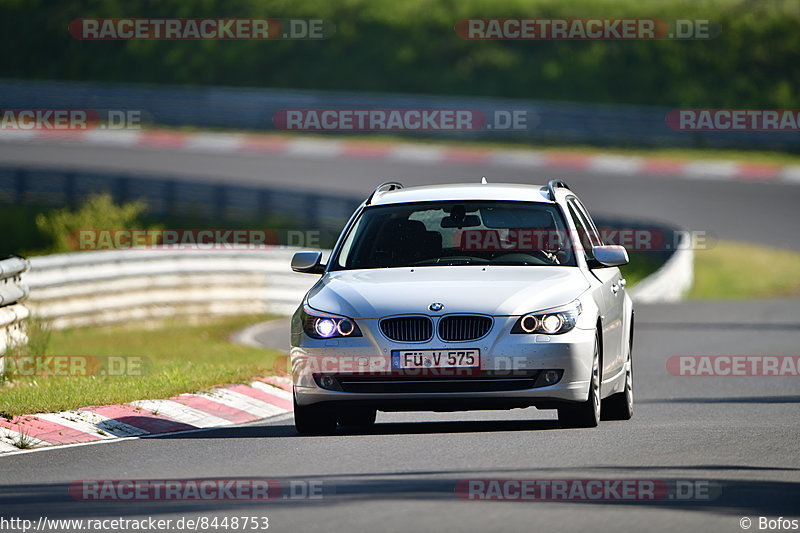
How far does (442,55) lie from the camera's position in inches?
2221

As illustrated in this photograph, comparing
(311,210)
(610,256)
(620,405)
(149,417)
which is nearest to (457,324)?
(610,256)

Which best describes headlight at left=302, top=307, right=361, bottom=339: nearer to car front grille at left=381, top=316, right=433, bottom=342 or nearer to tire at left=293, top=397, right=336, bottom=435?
car front grille at left=381, top=316, right=433, bottom=342

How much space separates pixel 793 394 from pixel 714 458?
221 inches

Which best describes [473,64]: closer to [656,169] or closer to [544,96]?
[544,96]

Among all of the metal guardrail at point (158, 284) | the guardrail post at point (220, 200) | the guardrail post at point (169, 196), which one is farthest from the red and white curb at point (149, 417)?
the guardrail post at point (169, 196)

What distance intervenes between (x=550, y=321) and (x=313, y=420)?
69.9 inches

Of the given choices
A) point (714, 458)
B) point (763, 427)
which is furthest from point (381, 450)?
point (763, 427)

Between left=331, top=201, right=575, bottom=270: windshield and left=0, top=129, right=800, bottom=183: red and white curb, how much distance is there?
2989cm

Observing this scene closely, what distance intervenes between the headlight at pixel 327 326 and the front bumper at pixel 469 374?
0.05 meters

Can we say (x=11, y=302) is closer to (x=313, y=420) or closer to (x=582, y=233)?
(x=313, y=420)

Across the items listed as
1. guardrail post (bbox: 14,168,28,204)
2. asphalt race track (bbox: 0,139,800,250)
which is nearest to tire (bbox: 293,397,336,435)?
guardrail post (bbox: 14,168,28,204)

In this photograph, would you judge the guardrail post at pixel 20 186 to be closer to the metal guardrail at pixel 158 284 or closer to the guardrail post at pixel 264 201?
the guardrail post at pixel 264 201

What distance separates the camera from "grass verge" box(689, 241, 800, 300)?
31484 mm

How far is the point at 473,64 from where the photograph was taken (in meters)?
55.8
